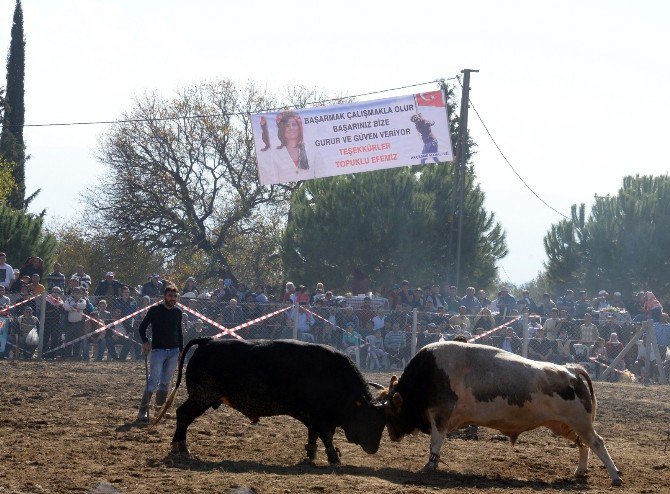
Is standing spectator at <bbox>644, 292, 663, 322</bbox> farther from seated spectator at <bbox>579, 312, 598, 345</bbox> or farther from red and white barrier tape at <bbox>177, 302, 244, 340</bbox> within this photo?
red and white barrier tape at <bbox>177, 302, 244, 340</bbox>

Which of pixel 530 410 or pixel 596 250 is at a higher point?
pixel 596 250

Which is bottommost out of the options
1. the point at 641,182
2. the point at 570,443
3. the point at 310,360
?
the point at 570,443

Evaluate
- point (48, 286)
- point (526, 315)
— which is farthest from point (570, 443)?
point (48, 286)

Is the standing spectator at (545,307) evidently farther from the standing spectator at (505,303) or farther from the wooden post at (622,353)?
the wooden post at (622,353)

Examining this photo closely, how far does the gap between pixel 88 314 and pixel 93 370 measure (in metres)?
2.86

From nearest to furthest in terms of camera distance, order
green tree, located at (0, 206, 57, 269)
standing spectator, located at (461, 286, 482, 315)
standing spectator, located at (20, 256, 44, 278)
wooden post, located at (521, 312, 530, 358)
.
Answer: wooden post, located at (521, 312, 530, 358)
standing spectator, located at (20, 256, 44, 278)
standing spectator, located at (461, 286, 482, 315)
green tree, located at (0, 206, 57, 269)

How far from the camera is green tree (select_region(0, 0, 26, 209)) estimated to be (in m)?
41.9

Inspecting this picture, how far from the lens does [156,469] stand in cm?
1037

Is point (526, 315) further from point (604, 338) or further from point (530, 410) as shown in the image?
point (530, 410)

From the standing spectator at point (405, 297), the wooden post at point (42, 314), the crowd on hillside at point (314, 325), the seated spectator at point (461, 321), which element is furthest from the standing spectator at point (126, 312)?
the seated spectator at point (461, 321)

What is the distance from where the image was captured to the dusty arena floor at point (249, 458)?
382 inches

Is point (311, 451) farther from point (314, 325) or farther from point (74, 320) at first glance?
point (74, 320)

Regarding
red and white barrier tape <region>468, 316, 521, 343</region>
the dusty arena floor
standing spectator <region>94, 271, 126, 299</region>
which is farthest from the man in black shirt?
standing spectator <region>94, 271, 126, 299</region>

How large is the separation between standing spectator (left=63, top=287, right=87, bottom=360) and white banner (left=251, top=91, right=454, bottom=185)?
8535mm
